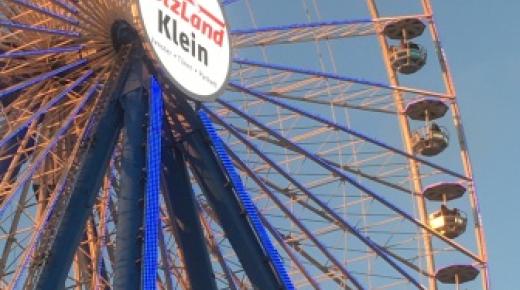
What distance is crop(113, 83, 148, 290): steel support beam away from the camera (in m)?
18.5

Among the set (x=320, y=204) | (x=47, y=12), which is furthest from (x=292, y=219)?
(x=47, y=12)

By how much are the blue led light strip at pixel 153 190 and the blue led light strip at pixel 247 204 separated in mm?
1314

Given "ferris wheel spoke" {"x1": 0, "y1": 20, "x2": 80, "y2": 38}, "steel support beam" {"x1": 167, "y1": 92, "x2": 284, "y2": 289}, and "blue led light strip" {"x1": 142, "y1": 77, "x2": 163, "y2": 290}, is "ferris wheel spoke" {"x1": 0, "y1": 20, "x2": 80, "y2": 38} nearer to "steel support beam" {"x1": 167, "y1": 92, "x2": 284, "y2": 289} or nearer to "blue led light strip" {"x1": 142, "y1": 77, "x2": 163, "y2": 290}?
"blue led light strip" {"x1": 142, "y1": 77, "x2": 163, "y2": 290}

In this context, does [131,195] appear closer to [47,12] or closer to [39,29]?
[39,29]

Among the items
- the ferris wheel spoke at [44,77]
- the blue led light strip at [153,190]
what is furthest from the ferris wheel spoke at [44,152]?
the blue led light strip at [153,190]

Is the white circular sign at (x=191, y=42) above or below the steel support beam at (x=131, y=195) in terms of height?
above

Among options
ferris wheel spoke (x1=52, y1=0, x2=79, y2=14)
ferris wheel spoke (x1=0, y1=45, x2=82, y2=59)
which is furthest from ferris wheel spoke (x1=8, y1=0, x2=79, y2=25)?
ferris wheel spoke (x1=0, y1=45, x2=82, y2=59)

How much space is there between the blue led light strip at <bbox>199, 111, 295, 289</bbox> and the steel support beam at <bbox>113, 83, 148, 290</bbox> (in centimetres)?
154

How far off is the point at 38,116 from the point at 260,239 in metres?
4.66

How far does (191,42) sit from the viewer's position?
841 inches

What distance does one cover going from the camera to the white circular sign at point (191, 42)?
67.1 ft

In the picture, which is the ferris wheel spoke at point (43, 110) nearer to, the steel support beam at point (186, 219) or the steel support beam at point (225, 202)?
the steel support beam at point (225, 202)

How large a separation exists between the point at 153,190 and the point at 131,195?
0.40 meters

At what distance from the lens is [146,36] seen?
66.4 ft
